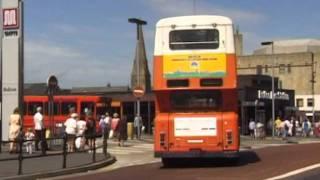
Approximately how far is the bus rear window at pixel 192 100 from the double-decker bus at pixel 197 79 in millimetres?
140

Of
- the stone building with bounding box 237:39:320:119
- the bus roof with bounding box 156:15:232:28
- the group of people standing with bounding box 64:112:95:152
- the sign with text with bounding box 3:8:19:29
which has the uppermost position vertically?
the stone building with bounding box 237:39:320:119

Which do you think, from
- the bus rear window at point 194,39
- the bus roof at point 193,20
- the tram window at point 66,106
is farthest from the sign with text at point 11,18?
the tram window at point 66,106

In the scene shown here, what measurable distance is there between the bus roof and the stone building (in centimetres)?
8702

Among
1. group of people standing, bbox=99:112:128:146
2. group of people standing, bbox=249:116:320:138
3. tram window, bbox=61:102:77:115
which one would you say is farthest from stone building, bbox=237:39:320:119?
group of people standing, bbox=99:112:128:146

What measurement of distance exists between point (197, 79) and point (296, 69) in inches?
3853

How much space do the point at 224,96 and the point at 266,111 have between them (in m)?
48.8

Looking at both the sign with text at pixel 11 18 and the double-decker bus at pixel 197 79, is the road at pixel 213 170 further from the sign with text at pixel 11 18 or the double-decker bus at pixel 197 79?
the sign with text at pixel 11 18

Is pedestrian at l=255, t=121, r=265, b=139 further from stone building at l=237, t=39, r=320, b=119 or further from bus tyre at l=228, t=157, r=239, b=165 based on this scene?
stone building at l=237, t=39, r=320, b=119

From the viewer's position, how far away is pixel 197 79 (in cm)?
2294

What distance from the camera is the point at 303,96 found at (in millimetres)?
114938

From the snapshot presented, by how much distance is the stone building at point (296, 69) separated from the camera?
113m

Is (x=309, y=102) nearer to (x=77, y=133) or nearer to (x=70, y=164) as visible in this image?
(x=77, y=133)

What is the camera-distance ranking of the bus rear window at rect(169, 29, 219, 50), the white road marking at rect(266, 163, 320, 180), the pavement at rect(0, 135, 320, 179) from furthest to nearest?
the bus rear window at rect(169, 29, 219, 50)
the pavement at rect(0, 135, 320, 179)
the white road marking at rect(266, 163, 320, 180)

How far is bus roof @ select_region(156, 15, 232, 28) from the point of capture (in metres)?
22.8
